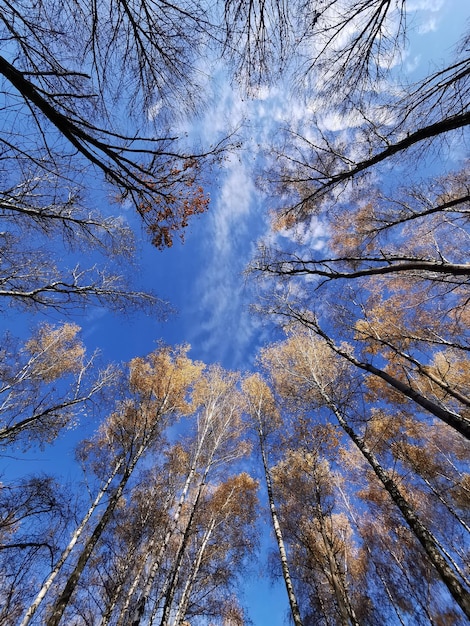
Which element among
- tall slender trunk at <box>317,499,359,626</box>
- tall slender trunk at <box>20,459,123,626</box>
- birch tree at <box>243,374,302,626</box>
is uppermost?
birch tree at <box>243,374,302,626</box>

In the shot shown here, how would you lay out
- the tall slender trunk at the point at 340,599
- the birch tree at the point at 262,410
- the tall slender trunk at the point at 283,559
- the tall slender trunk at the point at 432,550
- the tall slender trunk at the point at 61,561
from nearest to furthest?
the tall slender trunk at the point at 432,550 < the tall slender trunk at the point at 283,559 < the tall slender trunk at the point at 340,599 < the tall slender trunk at the point at 61,561 < the birch tree at the point at 262,410

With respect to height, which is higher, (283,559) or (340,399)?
(340,399)

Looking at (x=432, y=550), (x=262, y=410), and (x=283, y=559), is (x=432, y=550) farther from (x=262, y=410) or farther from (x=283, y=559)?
(x=262, y=410)

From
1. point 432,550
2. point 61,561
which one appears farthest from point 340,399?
point 61,561

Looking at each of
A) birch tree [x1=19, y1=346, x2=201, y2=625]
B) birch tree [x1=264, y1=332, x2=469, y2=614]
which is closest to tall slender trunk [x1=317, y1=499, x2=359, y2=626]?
birch tree [x1=264, y1=332, x2=469, y2=614]

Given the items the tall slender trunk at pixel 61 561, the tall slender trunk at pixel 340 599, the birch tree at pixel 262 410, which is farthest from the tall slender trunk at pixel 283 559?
the tall slender trunk at pixel 61 561

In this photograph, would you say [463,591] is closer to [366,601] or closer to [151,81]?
[151,81]

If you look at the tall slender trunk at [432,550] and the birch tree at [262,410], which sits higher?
the birch tree at [262,410]

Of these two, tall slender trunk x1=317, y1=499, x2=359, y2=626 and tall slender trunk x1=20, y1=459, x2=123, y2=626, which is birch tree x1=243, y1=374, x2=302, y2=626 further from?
tall slender trunk x1=20, y1=459, x2=123, y2=626

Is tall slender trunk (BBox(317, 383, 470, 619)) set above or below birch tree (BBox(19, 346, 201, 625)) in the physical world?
below

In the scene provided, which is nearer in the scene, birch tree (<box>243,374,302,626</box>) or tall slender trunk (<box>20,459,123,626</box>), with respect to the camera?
tall slender trunk (<box>20,459,123,626</box>)

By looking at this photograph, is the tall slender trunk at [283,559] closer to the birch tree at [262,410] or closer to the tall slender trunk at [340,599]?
the birch tree at [262,410]

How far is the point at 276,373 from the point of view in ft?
35.8

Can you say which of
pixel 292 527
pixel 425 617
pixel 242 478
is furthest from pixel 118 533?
pixel 425 617
